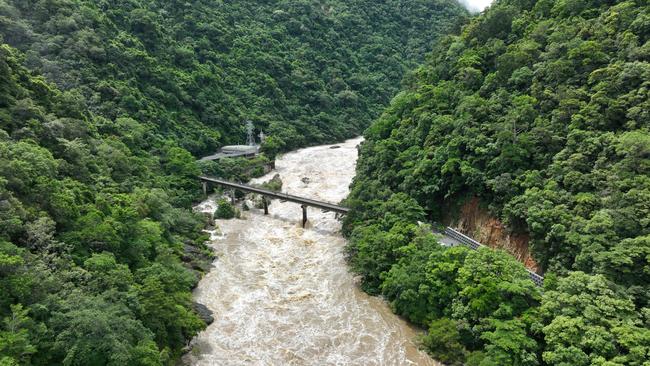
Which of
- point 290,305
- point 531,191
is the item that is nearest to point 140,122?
point 290,305

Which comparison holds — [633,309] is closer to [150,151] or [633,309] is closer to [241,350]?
[241,350]

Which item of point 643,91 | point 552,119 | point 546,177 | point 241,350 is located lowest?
point 241,350

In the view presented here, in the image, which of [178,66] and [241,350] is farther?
[178,66]

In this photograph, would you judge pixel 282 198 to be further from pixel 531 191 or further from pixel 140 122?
pixel 531 191

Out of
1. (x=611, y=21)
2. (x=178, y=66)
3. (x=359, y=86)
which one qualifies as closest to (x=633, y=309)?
(x=611, y=21)

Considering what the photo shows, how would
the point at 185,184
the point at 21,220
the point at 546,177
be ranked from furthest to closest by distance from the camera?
the point at 185,184, the point at 546,177, the point at 21,220

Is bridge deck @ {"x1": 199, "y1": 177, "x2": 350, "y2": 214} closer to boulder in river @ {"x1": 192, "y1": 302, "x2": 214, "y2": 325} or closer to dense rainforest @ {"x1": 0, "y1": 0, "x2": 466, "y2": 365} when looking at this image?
dense rainforest @ {"x1": 0, "y1": 0, "x2": 466, "y2": 365}

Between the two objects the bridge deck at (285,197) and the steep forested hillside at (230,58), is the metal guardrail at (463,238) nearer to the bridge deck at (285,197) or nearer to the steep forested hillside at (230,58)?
the bridge deck at (285,197)

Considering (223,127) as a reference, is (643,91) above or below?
above

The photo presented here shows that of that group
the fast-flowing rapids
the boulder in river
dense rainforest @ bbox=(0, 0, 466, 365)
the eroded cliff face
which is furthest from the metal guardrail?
dense rainforest @ bbox=(0, 0, 466, 365)
